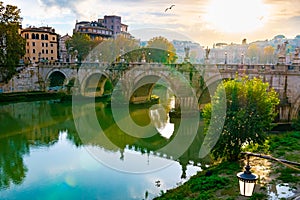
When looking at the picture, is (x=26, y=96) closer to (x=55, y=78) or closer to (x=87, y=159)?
(x=55, y=78)

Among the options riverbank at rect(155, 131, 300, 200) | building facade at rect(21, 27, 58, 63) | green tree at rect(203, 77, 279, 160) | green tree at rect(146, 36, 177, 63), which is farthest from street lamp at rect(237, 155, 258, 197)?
building facade at rect(21, 27, 58, 63)

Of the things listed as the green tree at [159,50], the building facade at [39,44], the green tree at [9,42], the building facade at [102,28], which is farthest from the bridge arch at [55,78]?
the building facade at [102,28]

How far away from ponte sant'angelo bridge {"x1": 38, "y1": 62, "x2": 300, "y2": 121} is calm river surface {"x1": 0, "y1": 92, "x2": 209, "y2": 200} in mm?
3180

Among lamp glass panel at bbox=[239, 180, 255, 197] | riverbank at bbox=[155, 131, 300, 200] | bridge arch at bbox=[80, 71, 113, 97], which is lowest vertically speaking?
riverbank at bbox=[155, 131, 300, 200]

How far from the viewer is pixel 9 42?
3375cm

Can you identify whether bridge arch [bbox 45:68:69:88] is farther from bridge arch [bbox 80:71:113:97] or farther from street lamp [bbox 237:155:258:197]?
street lamp [bbox 237:155:258:197]

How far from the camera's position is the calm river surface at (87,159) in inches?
484

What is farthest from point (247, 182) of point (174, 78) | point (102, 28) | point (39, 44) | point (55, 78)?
point (102, 28)

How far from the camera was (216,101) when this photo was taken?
42.0 ft

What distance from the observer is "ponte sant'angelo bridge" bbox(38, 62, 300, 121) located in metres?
19.4

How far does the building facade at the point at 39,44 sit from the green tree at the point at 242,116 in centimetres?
3935

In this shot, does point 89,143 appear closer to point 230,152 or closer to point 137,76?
point 230,152

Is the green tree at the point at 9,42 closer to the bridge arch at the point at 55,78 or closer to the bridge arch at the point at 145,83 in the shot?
the bridge arch at the point at 55,78

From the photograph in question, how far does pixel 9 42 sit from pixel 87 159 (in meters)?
23.2
